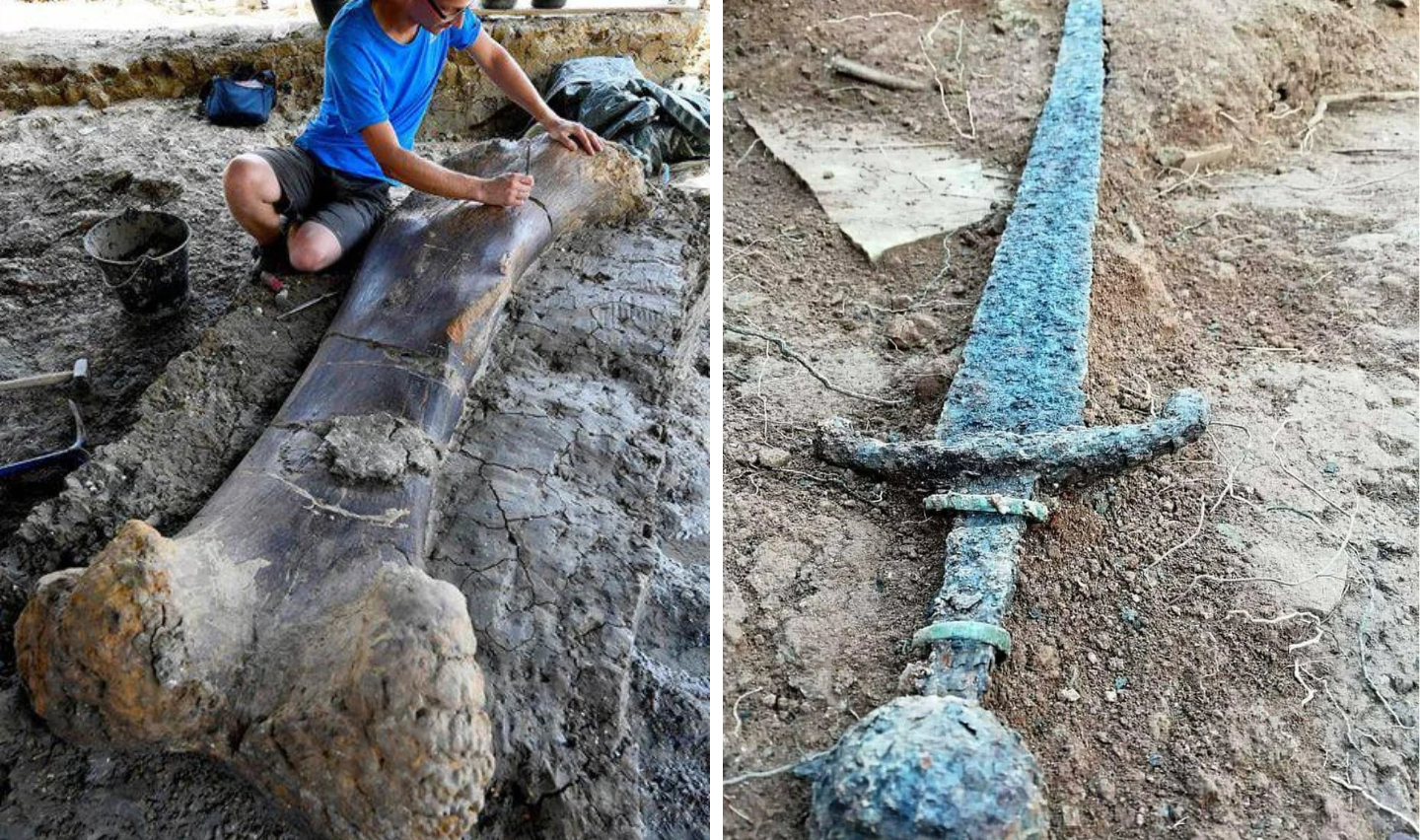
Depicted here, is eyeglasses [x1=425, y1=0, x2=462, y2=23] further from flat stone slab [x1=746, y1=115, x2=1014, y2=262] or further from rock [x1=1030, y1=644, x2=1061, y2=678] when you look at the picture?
rock [x1=1030, y1=644, x2=1061, y2=678]

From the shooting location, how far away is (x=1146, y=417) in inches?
126

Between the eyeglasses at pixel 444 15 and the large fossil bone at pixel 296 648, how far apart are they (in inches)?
48.2

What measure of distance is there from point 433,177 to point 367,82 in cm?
29

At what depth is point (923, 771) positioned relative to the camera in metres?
1.83

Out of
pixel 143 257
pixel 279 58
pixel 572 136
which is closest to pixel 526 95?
pixel 572 136

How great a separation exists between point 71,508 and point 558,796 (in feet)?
4.04

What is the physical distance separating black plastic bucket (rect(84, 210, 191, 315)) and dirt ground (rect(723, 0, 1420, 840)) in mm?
1702

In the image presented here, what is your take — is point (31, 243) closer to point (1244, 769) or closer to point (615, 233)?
point (615, 233)

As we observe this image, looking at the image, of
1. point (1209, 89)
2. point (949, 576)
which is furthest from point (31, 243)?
point (1209, 89)

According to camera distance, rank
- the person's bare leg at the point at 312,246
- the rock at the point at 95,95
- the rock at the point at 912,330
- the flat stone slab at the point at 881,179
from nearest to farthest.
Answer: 1. the person's bare leg at the point at 312,246
2. the rock at the point at 912,330
3. the flat stone slab at the point at 881,179
4. the rock at the point at 95,95

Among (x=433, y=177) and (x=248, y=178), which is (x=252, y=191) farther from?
(x=433, y=177)

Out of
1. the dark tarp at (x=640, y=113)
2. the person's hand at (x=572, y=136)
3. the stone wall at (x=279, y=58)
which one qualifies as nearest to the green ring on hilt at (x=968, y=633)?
the person's hand at (x=572, y=136)

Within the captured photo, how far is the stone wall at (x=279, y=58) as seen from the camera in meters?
4.67

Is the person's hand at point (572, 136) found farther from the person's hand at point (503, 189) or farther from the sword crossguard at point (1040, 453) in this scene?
the sword crossguard at point (1040, 453)
